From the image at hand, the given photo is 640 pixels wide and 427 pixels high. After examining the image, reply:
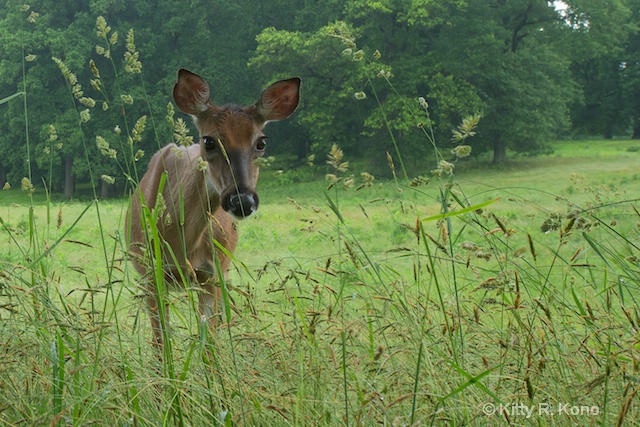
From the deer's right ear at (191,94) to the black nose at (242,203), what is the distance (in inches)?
34.2

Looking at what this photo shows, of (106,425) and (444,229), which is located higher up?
(444,229)

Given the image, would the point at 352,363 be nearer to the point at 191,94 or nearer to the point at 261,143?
the point at 261,143

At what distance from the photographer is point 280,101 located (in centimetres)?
502

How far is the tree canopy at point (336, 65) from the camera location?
35.9 m

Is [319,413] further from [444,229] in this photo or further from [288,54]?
[288,54]

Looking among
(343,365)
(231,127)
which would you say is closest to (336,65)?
(231,127)

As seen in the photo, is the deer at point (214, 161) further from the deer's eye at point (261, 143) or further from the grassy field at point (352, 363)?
the grassy field at point (352, 363)

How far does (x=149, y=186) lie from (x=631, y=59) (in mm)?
55916

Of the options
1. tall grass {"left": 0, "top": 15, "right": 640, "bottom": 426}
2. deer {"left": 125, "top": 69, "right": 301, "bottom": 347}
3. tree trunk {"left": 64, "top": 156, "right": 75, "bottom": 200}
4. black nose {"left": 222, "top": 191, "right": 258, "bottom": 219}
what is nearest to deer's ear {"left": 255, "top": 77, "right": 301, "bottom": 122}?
deer {"left": 125, "top": 69, "right": 301, "bottom": 347}

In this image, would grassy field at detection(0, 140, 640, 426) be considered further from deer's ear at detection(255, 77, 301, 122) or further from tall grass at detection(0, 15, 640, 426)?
deer's ear at detection(255, 77, 301, 122)

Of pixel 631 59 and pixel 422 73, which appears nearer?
pixel 422 73

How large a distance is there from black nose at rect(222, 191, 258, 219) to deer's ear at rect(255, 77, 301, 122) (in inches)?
36.6

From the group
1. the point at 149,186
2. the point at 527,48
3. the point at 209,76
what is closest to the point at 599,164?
the point at 527,48

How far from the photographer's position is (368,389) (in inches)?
89.0
